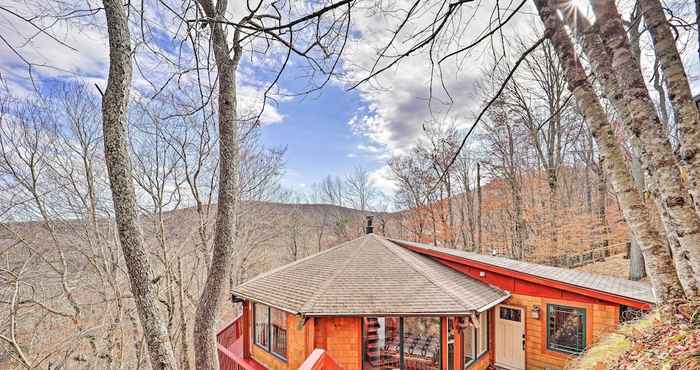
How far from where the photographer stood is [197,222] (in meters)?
11.7

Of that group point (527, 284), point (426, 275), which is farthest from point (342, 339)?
point (527, 284)

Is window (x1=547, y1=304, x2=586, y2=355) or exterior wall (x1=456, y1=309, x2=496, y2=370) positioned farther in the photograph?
window (x1=547, y1=304, x2=586, y2=355)

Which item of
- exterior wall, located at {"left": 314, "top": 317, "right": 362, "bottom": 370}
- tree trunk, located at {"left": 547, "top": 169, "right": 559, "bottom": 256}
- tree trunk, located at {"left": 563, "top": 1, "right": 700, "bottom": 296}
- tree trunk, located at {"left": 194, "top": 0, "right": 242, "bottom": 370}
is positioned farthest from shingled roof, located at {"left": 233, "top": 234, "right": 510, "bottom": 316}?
tree trunk, located at {"left": 547, "top": 169, "right": 559, "bottom": 256}

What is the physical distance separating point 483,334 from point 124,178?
861 cm

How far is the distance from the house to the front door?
24 mm

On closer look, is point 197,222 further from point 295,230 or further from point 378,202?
point 378,202

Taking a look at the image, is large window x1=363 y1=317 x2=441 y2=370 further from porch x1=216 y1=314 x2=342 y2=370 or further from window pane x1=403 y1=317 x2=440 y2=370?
porch x1=216 y1=314 x2=342 y2=370

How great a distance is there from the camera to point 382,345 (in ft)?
31.8

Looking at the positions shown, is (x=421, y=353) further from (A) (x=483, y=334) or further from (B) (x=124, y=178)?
(B) (x=124, y=178)

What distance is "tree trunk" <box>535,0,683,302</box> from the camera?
2578 millimetres

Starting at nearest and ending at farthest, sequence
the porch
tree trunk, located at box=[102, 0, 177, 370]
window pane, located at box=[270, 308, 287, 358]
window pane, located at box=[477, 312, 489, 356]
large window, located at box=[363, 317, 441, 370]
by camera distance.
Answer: tree trunk, located at box=[102, 0, 177, 370] → the porch → large window, located at box=[363, 317, 441, 370] → window pane, located at box=[270, 308, 287, 358] → window pane, located at box=[477, 312, 489, 356]

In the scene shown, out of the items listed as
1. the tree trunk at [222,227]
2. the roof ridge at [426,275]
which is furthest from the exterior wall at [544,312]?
the tree trunk at [222,227]

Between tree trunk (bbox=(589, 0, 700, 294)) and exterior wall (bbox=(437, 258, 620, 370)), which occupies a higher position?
tree trunk (bbox=(589, 0, 700, 294))

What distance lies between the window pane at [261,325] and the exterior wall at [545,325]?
21.0 ft
